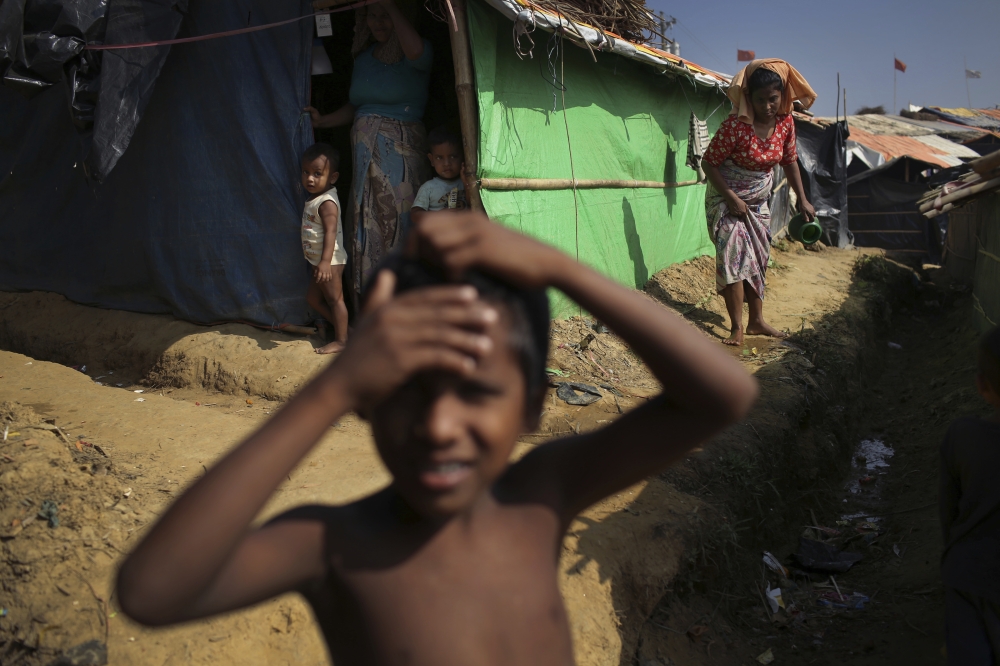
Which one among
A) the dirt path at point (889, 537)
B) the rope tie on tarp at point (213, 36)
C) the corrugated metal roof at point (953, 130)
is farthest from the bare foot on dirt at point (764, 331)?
the corrugated metal roof at point (953, 130)

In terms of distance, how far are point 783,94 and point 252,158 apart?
445 cm

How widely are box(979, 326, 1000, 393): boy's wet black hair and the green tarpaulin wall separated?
3129mm

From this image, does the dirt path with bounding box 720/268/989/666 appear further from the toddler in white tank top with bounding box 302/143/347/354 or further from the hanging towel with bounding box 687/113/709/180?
the hanging towel with bounding box 687/113/709/180

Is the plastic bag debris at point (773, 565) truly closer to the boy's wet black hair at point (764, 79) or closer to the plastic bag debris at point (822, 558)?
the plastic bag debris at point (822, 558)

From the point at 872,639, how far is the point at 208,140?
210 inches

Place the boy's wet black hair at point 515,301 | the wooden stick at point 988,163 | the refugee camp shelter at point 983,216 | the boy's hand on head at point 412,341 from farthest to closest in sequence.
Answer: the refugee camp shelter at point 983,216 < the wooden stick at point 988,163 < the boy's wet black hair at point 515,301 < the boy's hand on head at point 412,341

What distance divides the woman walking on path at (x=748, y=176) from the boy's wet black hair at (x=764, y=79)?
0.02 m

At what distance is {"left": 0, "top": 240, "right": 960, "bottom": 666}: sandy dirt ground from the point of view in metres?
2.71

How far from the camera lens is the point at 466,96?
15.7ft

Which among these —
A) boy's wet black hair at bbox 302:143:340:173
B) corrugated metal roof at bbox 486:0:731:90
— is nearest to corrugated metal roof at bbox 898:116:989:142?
corrugated metal roof at bbox 486:0:731:90

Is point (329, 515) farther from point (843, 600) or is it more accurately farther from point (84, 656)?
point (843, 600)

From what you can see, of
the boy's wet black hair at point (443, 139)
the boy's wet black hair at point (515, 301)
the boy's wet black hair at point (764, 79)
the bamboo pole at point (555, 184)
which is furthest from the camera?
the boy's wet black hair at point (764, 79)

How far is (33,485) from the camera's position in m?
3.11

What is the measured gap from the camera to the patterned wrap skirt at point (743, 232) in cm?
636
